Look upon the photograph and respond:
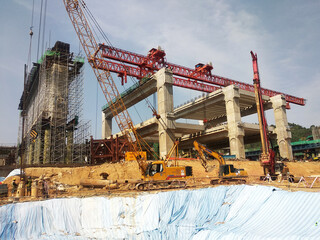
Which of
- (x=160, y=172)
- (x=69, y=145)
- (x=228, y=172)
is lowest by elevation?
(x=228, y=172)

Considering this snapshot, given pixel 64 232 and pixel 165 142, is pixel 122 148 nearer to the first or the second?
pixel 165 142

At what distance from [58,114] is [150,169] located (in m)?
33.0

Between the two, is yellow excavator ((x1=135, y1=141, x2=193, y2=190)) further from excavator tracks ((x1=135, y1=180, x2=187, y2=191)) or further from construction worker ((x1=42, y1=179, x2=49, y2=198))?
construction worker ((x1=42, y1=179, x2=49, y2=198))

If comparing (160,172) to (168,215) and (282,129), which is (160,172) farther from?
(282,129)

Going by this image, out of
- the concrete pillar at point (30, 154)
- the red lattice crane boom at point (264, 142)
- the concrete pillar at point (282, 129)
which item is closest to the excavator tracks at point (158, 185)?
the red lattice crane boom at point (264, 142)

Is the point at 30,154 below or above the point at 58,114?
below

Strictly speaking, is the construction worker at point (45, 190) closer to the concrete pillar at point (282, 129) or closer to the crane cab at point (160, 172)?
the crane cab at point (160, 172)

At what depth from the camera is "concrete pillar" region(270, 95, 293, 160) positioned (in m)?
53.5

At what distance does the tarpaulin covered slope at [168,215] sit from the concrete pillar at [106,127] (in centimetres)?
4621

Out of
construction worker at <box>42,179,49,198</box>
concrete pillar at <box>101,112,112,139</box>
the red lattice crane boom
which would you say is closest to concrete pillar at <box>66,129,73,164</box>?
concrete pillar at <box>101,112,112,139</box>

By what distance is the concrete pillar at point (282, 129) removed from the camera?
5353 centimetres

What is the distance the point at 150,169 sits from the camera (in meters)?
23.1

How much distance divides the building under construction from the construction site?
8.4 inches

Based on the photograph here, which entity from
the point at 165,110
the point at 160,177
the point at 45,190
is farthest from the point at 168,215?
the point at 165,110
